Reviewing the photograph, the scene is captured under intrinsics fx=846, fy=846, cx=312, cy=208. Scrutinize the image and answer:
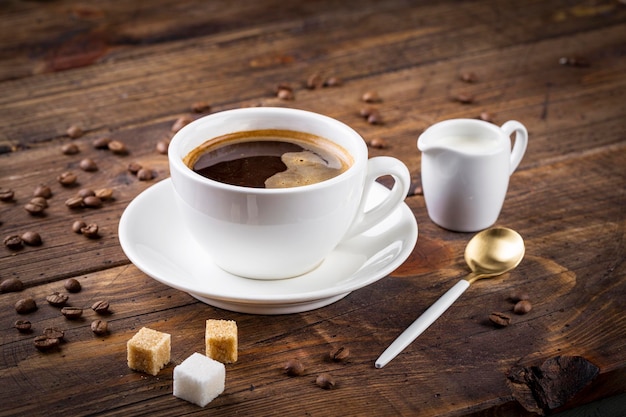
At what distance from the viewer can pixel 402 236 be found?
151 cm

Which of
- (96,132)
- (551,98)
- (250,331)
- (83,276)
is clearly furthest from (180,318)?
(551,98)

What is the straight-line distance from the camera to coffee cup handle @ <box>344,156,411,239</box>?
1471mm

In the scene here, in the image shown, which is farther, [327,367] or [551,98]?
[551,98]

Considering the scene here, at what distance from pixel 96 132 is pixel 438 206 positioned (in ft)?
2.90

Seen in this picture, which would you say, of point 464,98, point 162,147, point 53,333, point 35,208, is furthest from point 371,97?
point 53,333

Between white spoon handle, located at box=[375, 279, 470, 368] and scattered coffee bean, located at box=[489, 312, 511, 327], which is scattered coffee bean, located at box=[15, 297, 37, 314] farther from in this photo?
scattered coffee bean, located at box=[489, 312, 511, 327]

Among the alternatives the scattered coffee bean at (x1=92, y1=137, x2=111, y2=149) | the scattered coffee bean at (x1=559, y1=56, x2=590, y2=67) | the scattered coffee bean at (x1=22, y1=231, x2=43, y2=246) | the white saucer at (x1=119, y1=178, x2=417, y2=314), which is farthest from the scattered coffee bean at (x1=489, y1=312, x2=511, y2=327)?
the scattered coffee bean at (x1=559, y1=56, x2=590, y2=67)

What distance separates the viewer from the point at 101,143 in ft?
6.54

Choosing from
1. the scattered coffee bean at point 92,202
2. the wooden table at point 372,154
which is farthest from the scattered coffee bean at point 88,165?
the scattered coffee bean at point 92,202

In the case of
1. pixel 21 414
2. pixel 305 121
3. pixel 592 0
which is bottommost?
pixel 592 0

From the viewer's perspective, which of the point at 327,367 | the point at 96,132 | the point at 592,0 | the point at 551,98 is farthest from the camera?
the point at 592,0

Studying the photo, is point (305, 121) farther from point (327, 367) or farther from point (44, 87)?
point (44, 87)

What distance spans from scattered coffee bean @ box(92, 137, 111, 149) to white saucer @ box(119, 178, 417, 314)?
458mm

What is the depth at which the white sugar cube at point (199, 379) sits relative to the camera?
1.23m
